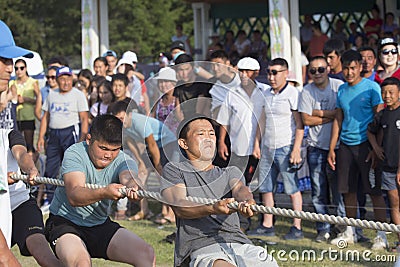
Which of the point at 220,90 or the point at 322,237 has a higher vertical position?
the point at 220,90

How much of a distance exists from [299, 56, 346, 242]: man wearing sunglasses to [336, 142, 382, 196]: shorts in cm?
20

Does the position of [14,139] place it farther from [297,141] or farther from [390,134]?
[390,134]

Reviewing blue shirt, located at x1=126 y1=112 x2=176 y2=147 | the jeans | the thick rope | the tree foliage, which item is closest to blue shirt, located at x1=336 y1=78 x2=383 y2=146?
the jeans

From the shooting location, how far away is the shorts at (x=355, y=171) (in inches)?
267

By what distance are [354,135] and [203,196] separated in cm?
293

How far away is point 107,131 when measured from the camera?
458 centimetres

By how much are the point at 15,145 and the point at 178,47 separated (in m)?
4.15

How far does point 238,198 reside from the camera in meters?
4.15

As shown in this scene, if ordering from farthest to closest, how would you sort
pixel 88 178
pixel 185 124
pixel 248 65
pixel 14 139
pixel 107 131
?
pixel 248 65
pixel 14 139
pixel 88 178
pixel 107 131
pixel 185 124

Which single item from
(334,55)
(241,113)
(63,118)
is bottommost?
(241,113)

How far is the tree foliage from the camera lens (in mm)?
31953

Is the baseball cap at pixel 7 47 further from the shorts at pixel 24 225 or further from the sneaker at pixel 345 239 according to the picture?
the sneaker at pixel 345 239

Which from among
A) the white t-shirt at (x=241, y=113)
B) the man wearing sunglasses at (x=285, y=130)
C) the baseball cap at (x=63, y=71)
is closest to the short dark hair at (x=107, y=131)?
the white t-shirt at (x=241, y=113)

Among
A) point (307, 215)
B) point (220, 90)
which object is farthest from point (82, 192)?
point (220, 90)
